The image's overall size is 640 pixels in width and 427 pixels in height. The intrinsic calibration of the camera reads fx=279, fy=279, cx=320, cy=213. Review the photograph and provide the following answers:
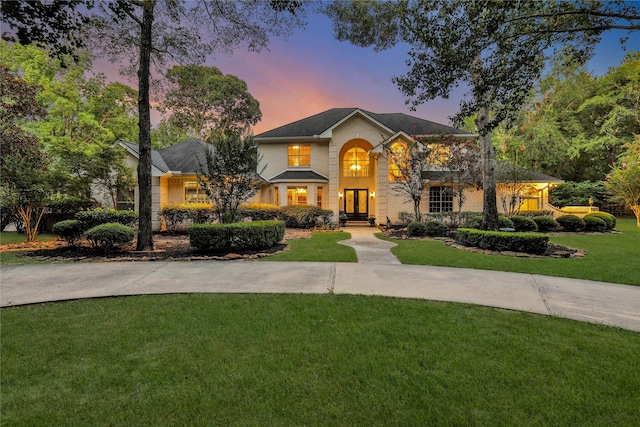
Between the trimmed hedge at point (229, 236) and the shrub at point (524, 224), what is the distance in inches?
516

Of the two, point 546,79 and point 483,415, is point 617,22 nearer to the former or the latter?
point 483,415

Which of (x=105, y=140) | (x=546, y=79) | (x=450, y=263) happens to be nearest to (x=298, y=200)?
(x=450, y=263)

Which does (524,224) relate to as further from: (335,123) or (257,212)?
(257,212)

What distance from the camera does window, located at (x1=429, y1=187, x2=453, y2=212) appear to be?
1950cm

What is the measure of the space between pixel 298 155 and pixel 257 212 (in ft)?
19.3

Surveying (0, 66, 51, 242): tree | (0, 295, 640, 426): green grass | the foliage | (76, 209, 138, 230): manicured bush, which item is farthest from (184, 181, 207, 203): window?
(0, 295, 640, 426): green grass

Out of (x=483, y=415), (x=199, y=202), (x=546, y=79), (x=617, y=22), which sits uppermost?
(x=546, y=79)

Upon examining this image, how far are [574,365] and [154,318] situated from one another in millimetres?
5191

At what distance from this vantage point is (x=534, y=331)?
3.69 metres

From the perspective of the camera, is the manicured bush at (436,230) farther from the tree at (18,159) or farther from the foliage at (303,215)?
the tree at (18,159)

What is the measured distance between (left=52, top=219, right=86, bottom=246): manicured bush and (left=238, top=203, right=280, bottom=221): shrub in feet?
24.1

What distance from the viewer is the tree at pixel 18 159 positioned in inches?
413

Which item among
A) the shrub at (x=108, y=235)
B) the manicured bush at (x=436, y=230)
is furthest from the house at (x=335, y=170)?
the shrub at (x=108, y=235)

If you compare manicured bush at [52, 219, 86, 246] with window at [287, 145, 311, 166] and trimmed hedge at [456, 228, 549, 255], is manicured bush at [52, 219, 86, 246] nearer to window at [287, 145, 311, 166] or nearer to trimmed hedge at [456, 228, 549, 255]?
window at [287, 145, 311, 166]
